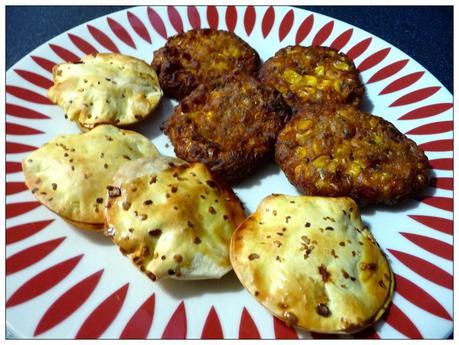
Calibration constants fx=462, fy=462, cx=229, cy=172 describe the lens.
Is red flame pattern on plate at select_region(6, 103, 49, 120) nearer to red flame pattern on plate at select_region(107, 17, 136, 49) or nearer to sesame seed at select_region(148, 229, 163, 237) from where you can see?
red flame pattern on plate at select_region(107, 17, 136, 49)

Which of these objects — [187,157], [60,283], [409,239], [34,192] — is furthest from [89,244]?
[409,239]

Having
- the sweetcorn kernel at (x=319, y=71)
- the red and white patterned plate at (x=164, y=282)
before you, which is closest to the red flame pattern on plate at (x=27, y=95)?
the red and white patterned plate at (x=164, y=282)

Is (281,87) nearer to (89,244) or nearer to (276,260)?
(276,260)

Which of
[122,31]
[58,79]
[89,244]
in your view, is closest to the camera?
[89,244]

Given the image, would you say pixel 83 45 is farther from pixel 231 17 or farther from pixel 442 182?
pixel 442 182

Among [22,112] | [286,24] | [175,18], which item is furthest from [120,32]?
[286,24]

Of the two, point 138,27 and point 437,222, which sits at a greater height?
point 138,27
